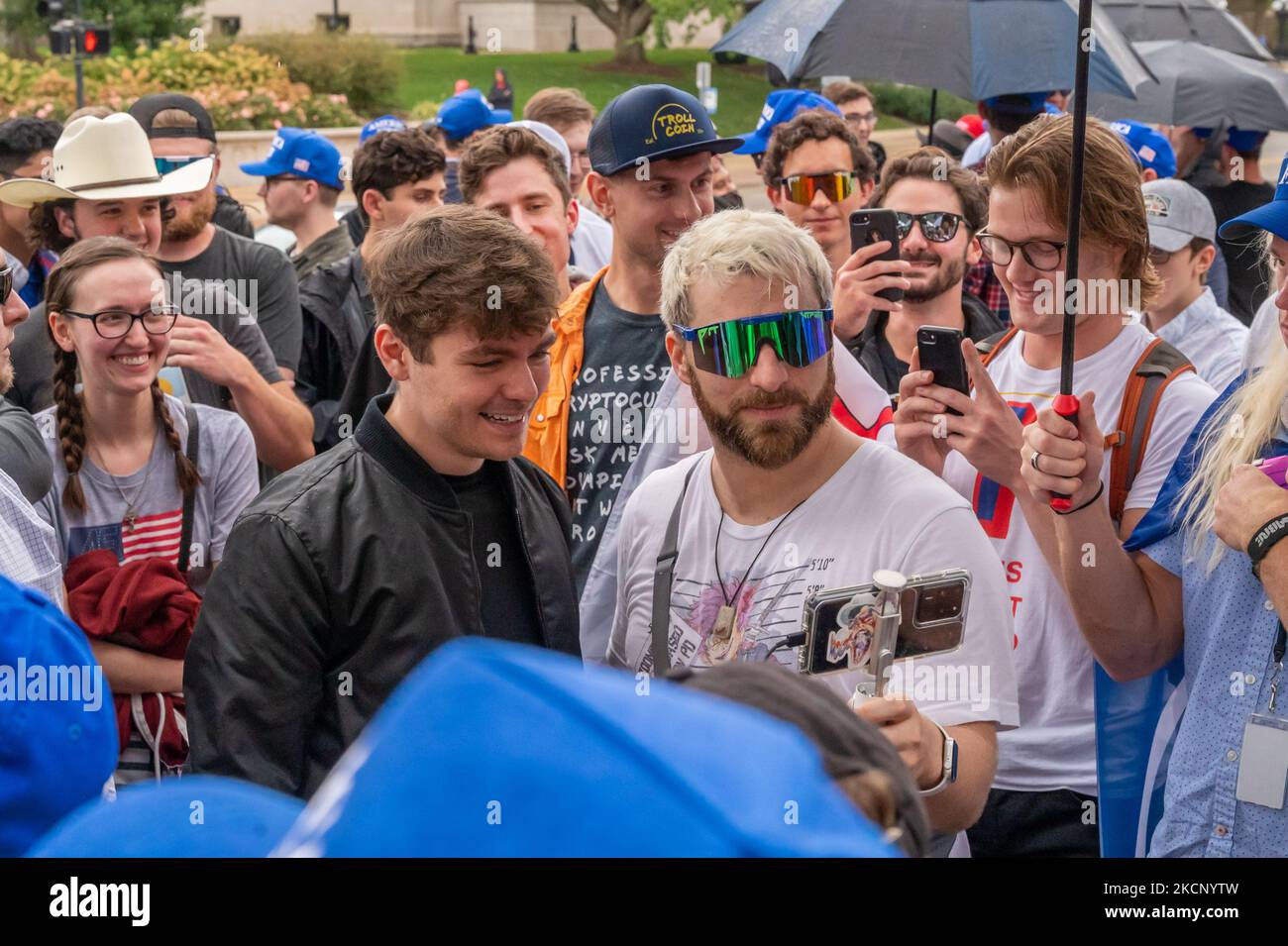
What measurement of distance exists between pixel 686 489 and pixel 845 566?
49 cm

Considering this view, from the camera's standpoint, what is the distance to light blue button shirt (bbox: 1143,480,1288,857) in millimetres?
2662

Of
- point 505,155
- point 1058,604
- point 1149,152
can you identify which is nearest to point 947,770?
point 1058,604

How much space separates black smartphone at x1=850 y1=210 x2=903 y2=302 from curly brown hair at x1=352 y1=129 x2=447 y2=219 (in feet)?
9.20

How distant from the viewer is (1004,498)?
344 cm

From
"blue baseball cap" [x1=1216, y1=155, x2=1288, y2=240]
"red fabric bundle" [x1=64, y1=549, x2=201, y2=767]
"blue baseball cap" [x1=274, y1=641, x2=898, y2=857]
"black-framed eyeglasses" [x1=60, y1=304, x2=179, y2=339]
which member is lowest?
"red fabric bundle" [x1=64, y1=549, x2=201, y2=767]

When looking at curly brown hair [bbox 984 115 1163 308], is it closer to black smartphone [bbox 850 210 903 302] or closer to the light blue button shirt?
black smartphone [bbox 850 210 903 302]

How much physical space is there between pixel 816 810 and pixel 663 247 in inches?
141

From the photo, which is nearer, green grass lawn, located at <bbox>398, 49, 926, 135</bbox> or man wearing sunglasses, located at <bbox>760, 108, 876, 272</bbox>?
man wearing sunglasses, located at <bbox>760, 108, 876, 272</bbox>

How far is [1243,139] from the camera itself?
9.35 m

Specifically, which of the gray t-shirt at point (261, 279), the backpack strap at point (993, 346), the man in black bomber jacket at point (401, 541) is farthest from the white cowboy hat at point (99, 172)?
the backpack strap at point (993, 346)

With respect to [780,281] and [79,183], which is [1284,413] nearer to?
[780,281]

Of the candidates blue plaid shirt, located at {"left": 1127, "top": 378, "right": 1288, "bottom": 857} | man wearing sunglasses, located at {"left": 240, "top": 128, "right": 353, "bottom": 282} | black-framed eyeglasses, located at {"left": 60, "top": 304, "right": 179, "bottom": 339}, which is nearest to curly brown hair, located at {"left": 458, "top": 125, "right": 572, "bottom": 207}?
black-framed eyeglasses, located at {"left": 60, "top": 304, "right": 179, "bottom": 339}

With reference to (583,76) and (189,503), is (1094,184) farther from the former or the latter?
(583,76)
